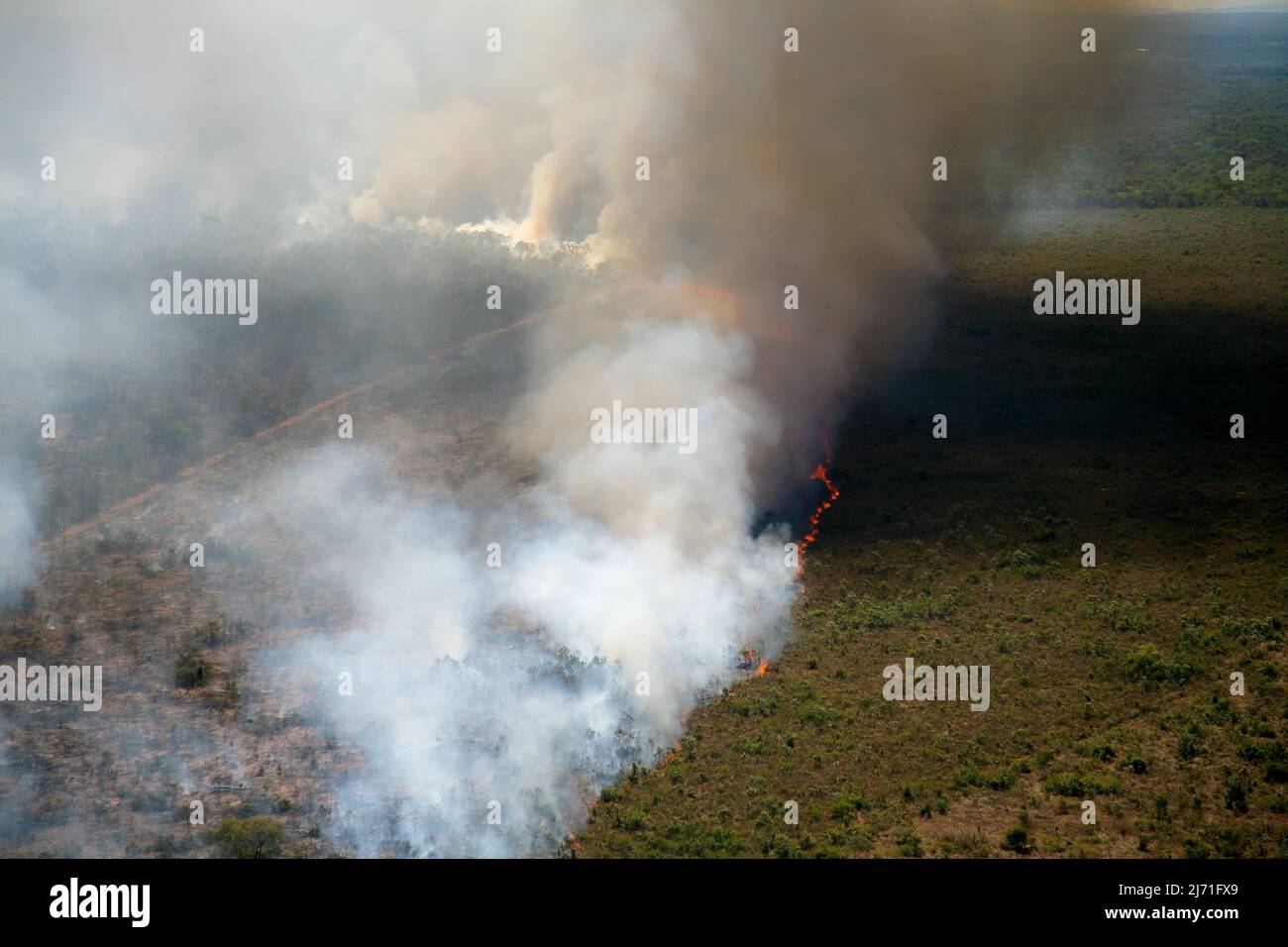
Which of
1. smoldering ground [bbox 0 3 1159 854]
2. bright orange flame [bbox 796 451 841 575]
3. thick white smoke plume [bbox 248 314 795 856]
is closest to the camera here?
thick white smoke plume [bbox 248 314 795 856]

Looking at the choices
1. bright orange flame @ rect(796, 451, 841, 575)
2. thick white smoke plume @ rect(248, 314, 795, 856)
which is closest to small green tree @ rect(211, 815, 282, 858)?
thick white smoke plume @ rect(248, 314, 795, 856)

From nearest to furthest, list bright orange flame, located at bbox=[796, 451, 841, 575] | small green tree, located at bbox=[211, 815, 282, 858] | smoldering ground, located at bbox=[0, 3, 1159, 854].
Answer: small green tree, located at bbox=[211, 815, 282, 858] → smoldering ground, located at bbox=[0, 3, 1159, 854] → bright orange flame, located at bbox=[796, 451, 841, 575]

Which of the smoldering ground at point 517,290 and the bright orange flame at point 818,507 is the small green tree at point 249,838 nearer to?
the smoldering ground at point 517,290

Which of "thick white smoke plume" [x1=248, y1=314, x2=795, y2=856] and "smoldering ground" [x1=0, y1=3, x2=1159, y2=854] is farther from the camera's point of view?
"smoldering ground" [x1=0, y1=3, x2=1159, y2=854]

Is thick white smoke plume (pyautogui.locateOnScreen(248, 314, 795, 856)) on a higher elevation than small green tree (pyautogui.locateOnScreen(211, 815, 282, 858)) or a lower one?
higher

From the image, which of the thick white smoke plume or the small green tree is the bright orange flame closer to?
the thick white smoke plume

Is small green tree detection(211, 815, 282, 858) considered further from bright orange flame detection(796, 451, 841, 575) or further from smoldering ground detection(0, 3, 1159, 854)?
bright orange flame detection(796, 451, 841, 575)

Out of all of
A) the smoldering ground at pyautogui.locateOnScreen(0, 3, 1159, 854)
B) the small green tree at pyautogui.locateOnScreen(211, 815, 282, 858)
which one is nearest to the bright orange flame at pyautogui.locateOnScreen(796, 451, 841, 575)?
the smoldering ground at pyautogui.locateOnScreen(0, 3, 1159, 854)

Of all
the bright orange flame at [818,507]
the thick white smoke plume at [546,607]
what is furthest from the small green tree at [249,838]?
the bright orange flame at [818,507]

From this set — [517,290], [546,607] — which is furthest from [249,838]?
[517,290]

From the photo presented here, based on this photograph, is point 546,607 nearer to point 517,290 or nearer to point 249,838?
point 249,838
